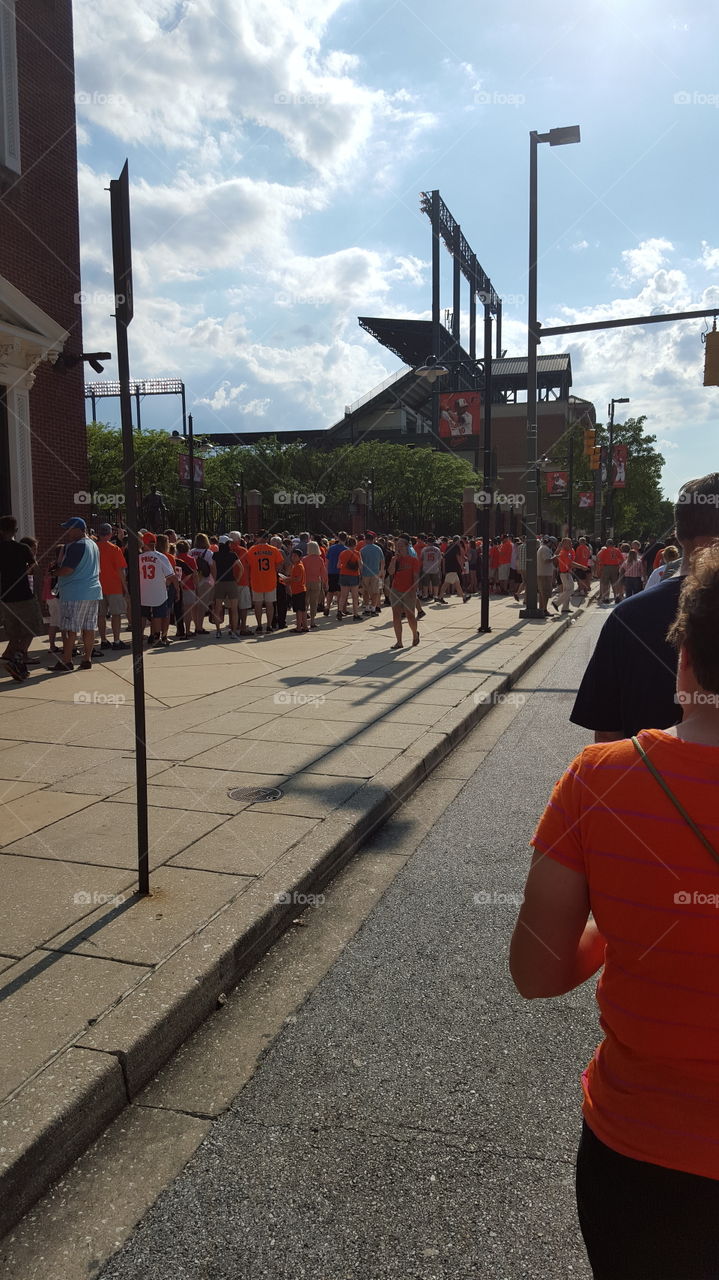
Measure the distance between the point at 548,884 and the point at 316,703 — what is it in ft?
24.8

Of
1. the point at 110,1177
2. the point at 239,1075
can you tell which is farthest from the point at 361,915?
the point at 110,1177

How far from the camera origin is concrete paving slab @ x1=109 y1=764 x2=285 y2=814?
17.5 ft

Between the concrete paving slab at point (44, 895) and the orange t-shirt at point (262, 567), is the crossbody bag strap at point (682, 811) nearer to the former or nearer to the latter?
the concrete paving slab at point (44, 895)

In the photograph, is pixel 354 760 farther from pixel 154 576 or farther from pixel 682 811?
pixel 154 576

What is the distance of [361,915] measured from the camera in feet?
13.7

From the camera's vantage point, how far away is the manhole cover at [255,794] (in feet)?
17.9

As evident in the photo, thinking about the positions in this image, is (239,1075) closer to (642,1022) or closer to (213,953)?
(213,953)

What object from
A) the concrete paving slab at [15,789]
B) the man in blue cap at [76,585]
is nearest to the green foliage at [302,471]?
the man in blue cap at [76,585]

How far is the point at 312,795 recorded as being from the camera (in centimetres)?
559
